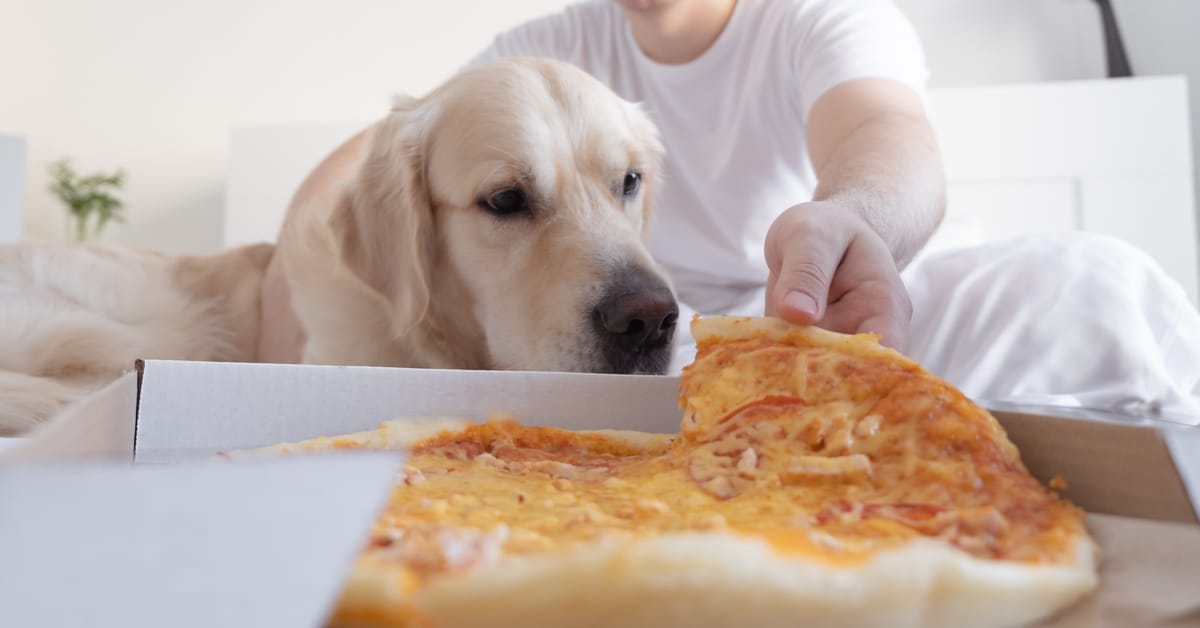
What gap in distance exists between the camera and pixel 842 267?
0.87m

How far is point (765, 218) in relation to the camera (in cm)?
198

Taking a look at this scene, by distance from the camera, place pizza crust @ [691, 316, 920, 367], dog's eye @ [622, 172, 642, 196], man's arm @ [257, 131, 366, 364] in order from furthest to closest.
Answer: man's arm @ [257, 131, 366, 364], dog's eye @ [622, 172, 642, 196], pizza crust @ [691, 316, 920, 367]

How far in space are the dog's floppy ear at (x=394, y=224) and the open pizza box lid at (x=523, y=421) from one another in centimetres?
61

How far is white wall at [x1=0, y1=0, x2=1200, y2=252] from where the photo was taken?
4062mm

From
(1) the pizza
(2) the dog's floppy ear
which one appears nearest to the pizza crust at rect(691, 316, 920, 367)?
(1) the pizza

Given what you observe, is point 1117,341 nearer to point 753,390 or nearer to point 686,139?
point 753,390

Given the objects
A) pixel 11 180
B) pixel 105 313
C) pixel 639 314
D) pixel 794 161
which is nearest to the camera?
pixel 639 314

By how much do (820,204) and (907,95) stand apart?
81 centimetres

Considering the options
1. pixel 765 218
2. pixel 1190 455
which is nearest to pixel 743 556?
pixel 1190 455

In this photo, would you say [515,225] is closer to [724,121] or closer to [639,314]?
[639,314]

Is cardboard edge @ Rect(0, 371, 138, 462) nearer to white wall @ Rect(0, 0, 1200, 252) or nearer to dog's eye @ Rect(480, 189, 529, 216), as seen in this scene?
dog's eye @ Rect(480, 189, 529, 216)

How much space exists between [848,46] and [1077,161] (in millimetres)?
2077

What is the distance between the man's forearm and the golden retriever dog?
0.31m

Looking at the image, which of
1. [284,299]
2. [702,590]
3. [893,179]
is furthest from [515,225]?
[702,590]
